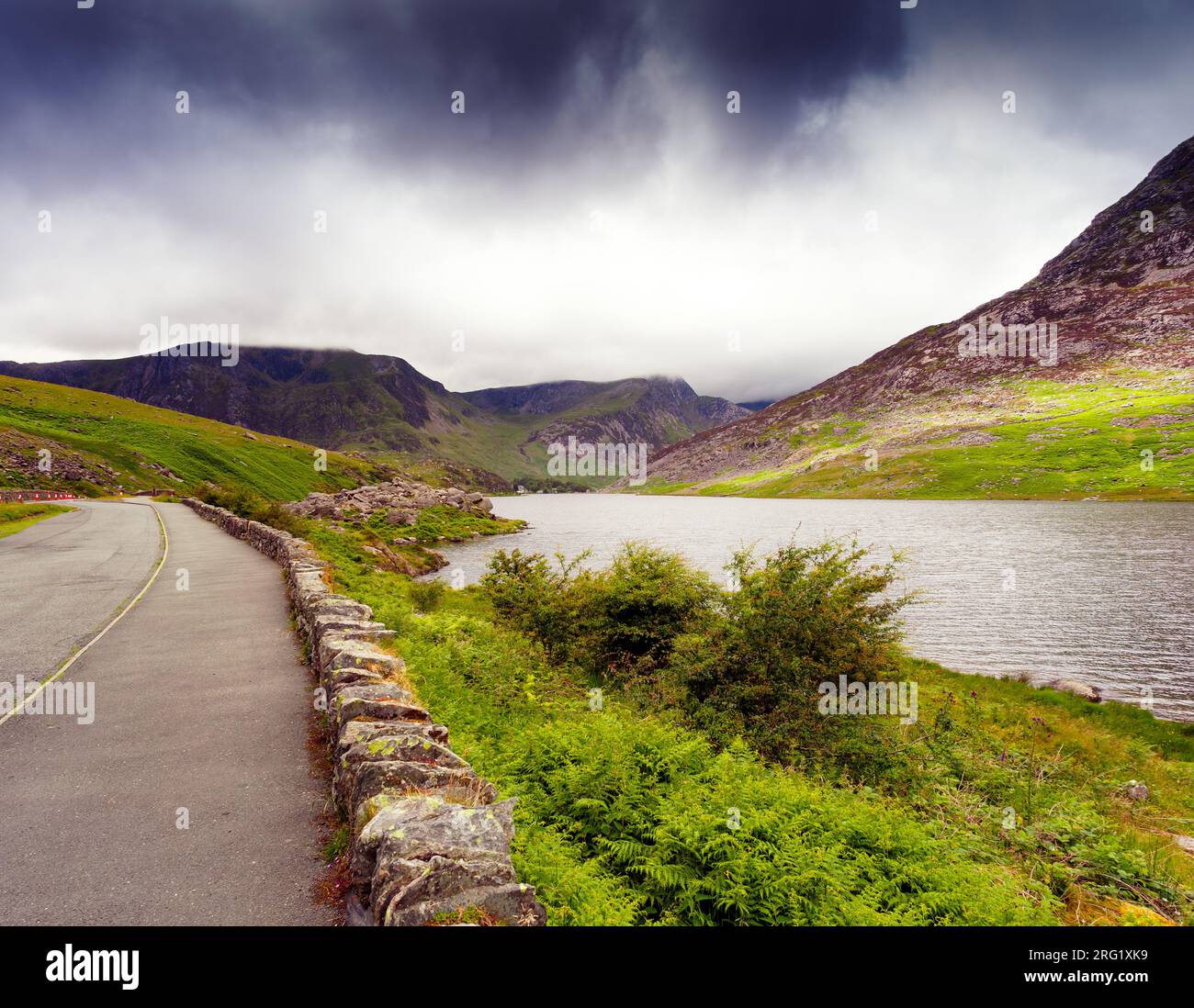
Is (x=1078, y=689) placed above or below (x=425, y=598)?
below

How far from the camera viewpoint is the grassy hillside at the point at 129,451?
320 ft

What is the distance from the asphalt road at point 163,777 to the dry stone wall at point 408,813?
840 millimetres

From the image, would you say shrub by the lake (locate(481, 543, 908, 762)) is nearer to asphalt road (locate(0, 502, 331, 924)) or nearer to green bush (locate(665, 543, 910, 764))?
green bush (locate(665, 543, 910, 764))

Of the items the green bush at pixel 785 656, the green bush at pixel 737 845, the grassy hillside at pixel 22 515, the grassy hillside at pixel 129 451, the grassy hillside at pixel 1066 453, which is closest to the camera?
the green bush at pixel 737 845

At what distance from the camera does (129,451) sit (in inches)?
4771

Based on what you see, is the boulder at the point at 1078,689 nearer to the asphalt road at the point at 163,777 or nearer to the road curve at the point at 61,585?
the asphalt road at the point at 163,777

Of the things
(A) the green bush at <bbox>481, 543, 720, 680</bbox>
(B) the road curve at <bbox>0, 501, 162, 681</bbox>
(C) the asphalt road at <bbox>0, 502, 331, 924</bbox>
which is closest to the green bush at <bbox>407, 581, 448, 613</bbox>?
(A) the green bush at <bbox>481, 543, 720, 680</bbox>

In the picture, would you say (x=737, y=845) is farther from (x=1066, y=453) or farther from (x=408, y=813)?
(x=1066, y=453)

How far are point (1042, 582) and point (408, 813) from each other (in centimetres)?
5286

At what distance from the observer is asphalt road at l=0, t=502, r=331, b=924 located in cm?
567

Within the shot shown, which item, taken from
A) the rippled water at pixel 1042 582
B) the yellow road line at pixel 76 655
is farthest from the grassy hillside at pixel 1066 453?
the yellow road line at pixel 76 655

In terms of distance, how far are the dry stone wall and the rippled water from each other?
40.0ft

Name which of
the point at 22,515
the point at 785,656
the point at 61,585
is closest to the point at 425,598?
the point at 61,585
